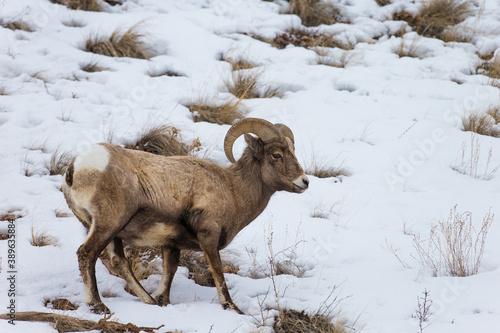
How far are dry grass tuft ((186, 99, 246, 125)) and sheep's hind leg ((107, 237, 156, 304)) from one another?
400cm

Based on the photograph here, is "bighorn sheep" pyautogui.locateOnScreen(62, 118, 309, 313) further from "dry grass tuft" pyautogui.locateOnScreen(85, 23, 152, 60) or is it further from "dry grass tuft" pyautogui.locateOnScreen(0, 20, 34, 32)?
Result: "dry grass tuft" pyautogui.locateOnScreen(0, 20, 34, 32)

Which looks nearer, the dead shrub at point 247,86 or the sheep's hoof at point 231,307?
the sheep's hoof at point 231,307

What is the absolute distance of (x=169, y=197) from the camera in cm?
458

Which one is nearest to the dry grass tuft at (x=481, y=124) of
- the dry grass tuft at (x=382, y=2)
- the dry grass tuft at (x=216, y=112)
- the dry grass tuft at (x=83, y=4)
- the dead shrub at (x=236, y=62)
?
the dry grass tuft at (x=216, y=112)

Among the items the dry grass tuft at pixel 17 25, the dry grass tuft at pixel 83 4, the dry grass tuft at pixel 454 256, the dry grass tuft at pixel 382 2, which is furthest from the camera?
the dry grass tuft at pixel 382 2

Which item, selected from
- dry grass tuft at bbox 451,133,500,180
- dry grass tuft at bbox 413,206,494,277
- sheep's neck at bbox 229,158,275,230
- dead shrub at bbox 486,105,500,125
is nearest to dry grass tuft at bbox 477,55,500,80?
dead shrub at bbox 486,105,500,125

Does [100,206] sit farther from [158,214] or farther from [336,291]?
[336,291]

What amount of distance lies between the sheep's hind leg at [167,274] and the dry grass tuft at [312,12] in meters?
9.55

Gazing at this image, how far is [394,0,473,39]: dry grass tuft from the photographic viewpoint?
41.5ft

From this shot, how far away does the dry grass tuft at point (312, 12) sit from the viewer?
12.8 m

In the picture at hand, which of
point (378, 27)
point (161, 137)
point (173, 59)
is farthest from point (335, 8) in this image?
point (161, 137)

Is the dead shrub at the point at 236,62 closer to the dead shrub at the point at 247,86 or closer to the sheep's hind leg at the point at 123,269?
the dead shrub at the point at 247,86

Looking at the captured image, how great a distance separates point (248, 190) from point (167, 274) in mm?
1239

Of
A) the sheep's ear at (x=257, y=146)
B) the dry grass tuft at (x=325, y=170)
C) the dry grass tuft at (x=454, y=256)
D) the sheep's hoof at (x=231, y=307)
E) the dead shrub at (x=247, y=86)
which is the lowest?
the sheep's hoof at (x=231, y=307)
